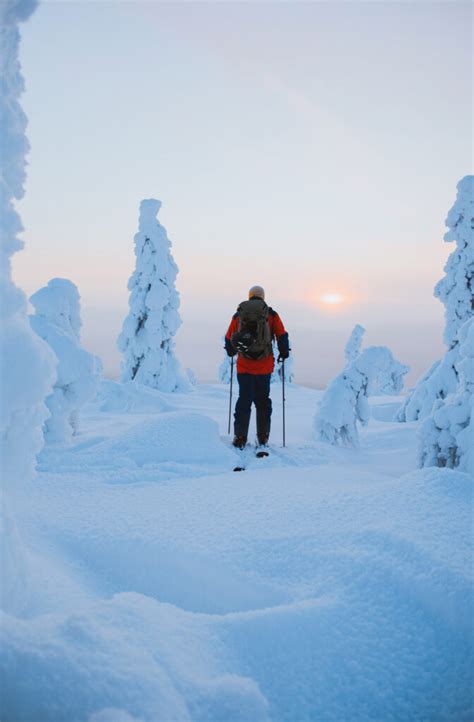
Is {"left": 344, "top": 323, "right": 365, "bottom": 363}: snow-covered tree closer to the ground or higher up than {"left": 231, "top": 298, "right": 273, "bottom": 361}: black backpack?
higher up

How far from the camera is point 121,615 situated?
1.78 meters

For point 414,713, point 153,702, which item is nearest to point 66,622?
point 153,702

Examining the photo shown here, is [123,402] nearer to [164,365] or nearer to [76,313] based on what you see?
[76,313]

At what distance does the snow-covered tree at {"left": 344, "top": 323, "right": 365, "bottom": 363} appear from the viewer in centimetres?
3672

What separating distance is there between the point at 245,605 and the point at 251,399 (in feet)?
15.3

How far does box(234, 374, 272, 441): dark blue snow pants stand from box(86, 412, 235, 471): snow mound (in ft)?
1.78

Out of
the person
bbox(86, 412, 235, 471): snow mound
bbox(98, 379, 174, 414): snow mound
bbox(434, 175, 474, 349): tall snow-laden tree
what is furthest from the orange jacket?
bbox(434, 175, 474, 349): tall snow-laden tree

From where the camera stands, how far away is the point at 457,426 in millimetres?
5840

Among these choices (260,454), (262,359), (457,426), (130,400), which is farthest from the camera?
(130,400)

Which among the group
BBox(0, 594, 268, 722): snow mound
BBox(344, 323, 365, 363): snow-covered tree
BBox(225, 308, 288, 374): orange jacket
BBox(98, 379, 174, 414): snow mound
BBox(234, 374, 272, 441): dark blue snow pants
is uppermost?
BBox(344, 323, 365, 363): snow-covered tree

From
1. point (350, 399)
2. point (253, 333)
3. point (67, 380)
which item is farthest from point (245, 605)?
point (350, 399)

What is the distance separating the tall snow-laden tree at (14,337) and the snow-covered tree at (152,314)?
19.5 metres

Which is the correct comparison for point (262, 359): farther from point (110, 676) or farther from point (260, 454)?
point (110, 676)

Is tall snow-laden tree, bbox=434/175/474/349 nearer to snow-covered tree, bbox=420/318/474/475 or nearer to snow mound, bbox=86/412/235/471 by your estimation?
snow-covered tree, bbox=420/318/474/475
